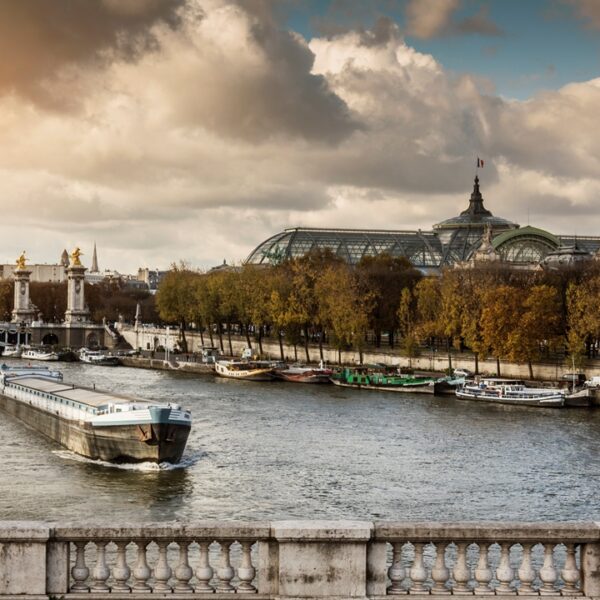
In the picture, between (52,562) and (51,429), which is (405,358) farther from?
(52,562)

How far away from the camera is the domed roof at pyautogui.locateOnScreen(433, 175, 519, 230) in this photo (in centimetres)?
15750

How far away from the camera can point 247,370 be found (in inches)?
3383

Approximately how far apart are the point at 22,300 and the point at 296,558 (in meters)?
155

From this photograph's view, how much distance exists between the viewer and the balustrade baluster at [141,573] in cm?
985

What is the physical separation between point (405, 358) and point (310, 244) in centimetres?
7274

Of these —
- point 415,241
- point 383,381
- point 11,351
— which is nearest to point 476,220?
point 415,241

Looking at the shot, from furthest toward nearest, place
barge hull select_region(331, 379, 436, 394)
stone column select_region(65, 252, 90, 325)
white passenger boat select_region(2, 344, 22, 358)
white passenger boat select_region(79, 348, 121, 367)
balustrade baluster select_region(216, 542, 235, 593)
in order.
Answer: stone column select_region(65, 252, 90, 325) < white passenger boat select_region(2, 344, 22, 358) < white passenger boat select_region(79, 348, 121, 367) < barge hull select_region(331, 379, 436, 394) < balustrade baluster select_region(216, 542, 235, 593)

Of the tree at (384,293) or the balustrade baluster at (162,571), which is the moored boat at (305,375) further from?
the balustrade baluster at (162,571)

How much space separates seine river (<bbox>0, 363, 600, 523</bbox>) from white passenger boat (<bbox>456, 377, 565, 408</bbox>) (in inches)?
73.9

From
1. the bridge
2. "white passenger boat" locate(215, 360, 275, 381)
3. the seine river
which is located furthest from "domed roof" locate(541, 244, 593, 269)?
the bridge

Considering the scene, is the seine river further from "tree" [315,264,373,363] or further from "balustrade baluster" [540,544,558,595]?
"tree" [315,264,373,363]

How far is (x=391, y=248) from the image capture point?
510 feet

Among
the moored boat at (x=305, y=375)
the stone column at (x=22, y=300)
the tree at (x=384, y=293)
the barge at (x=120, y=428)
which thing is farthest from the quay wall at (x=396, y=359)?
the barge at (x=120, y=428)

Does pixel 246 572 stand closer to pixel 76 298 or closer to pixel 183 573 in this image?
pixel 183 573
